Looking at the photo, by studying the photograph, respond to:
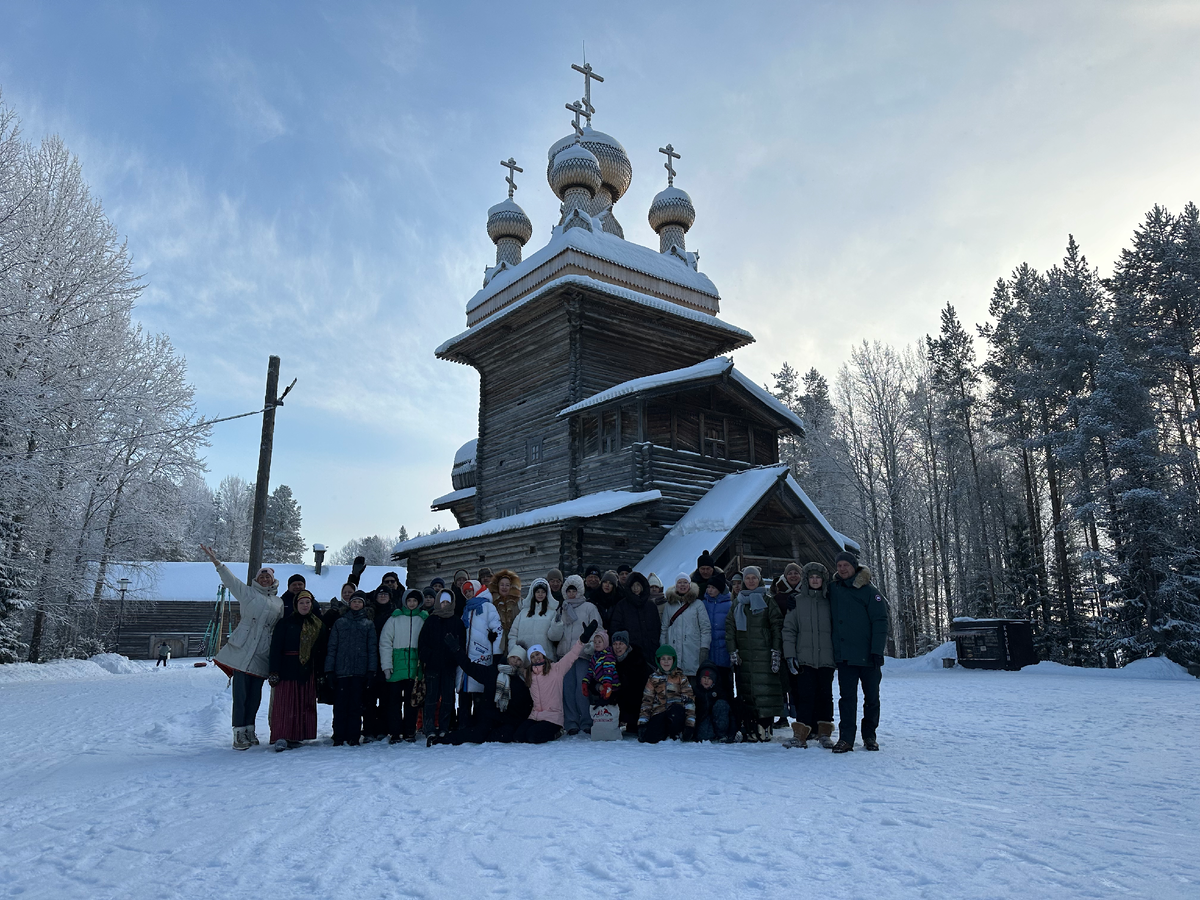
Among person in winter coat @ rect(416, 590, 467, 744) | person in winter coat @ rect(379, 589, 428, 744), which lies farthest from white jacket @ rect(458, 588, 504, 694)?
person in winter coat @ rect(379, 589, 428, 744)

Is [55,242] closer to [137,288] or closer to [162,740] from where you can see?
[137,288]

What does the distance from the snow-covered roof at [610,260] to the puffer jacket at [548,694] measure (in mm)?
16331

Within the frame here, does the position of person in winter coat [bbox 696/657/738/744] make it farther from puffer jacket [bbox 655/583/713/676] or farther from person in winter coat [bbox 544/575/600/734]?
person in winter coat [bbox 544/575/600/734]

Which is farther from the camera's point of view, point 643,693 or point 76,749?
point 643,693

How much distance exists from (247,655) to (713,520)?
11.2m

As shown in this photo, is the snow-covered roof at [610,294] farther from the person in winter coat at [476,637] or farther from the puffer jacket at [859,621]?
Result: the puffer jacket at [859,621]

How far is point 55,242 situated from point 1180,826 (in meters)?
24.6

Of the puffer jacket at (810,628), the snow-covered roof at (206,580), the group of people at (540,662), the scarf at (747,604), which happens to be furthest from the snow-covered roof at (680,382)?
the snow-covered roof at (206,580)

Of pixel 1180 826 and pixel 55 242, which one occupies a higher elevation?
→ pixel 55 242

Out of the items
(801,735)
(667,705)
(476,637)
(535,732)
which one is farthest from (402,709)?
(801,735)

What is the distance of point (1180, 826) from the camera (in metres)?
4.31

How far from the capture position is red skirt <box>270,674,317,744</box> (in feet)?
26.5

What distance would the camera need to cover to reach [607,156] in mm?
28062

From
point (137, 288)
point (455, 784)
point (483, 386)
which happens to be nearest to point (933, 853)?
point (455, 784)
